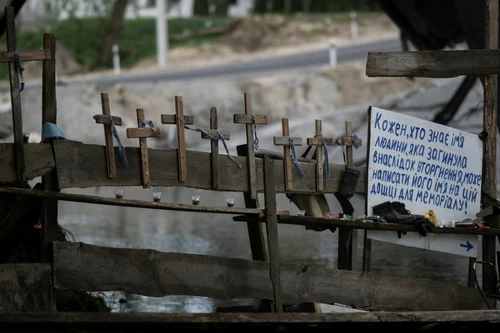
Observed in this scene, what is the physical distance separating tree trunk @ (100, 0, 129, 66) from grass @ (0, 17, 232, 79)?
318mm

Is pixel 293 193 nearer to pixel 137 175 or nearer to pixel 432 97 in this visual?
pixel 137 175

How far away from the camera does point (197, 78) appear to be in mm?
31703

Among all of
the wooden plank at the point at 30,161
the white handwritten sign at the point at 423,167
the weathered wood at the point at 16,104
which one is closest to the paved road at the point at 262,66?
the white handwritten sign at the point at 423,167

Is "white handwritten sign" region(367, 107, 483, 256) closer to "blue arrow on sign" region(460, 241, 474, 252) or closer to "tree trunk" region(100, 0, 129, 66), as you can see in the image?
"blue arrow on sign" region(460, 241, 474, 252)

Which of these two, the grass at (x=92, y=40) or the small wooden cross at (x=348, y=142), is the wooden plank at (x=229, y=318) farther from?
the grass at (x=92, y=40)

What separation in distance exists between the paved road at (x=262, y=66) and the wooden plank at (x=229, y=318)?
2322cm

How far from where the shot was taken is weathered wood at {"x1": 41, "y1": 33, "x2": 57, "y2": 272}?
25.0 feet

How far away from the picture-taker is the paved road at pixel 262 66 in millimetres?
32406

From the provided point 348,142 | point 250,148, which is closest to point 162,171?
point 250,148

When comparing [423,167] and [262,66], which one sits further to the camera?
[262,66]

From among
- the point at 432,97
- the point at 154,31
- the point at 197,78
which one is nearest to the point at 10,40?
the point at 432,97

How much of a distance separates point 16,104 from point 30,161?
1.33 feet

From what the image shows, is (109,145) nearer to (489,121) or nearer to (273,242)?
(273,242)

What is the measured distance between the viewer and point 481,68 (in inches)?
350
